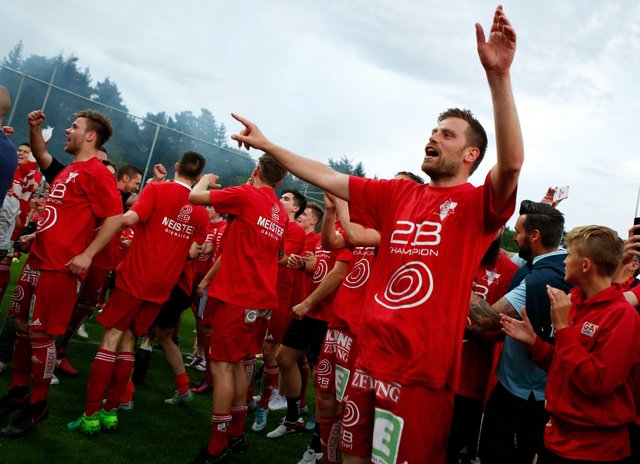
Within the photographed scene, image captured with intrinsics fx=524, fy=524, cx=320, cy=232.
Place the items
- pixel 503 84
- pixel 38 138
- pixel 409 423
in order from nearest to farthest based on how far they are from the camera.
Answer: pixel 503 84 → pixel 409 423 → pixel 38 138

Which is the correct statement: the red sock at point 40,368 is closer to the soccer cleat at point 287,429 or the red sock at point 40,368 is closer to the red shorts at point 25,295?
the red shorts at point 25,295

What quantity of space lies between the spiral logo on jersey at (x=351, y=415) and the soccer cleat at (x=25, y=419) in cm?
274

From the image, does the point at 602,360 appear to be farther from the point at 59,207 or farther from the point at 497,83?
the point at 59,207

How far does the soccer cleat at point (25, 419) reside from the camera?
13.0ft

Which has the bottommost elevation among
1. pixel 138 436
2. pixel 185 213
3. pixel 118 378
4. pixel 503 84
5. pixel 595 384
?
pixel 138 436

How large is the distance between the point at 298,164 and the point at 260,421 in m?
3.71

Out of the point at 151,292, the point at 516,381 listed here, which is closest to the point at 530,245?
Result: the point at 516,381

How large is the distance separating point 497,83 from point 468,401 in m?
2.61

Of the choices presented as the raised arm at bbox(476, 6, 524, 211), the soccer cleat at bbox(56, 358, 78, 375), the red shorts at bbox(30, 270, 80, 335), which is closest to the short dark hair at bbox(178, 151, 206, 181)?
the red shorts at bbox(30, 270, 80, 335)

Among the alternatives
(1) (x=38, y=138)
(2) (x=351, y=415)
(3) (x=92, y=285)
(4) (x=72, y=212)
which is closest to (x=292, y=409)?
(3) (x=92, y=285)

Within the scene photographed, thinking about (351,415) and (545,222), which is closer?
(351,415)

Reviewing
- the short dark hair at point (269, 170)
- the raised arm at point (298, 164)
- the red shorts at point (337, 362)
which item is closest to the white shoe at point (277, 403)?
the red shorts at point (337, 362)

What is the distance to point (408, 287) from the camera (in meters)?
2.56

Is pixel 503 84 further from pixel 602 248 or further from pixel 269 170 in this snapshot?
pixel 269 170
